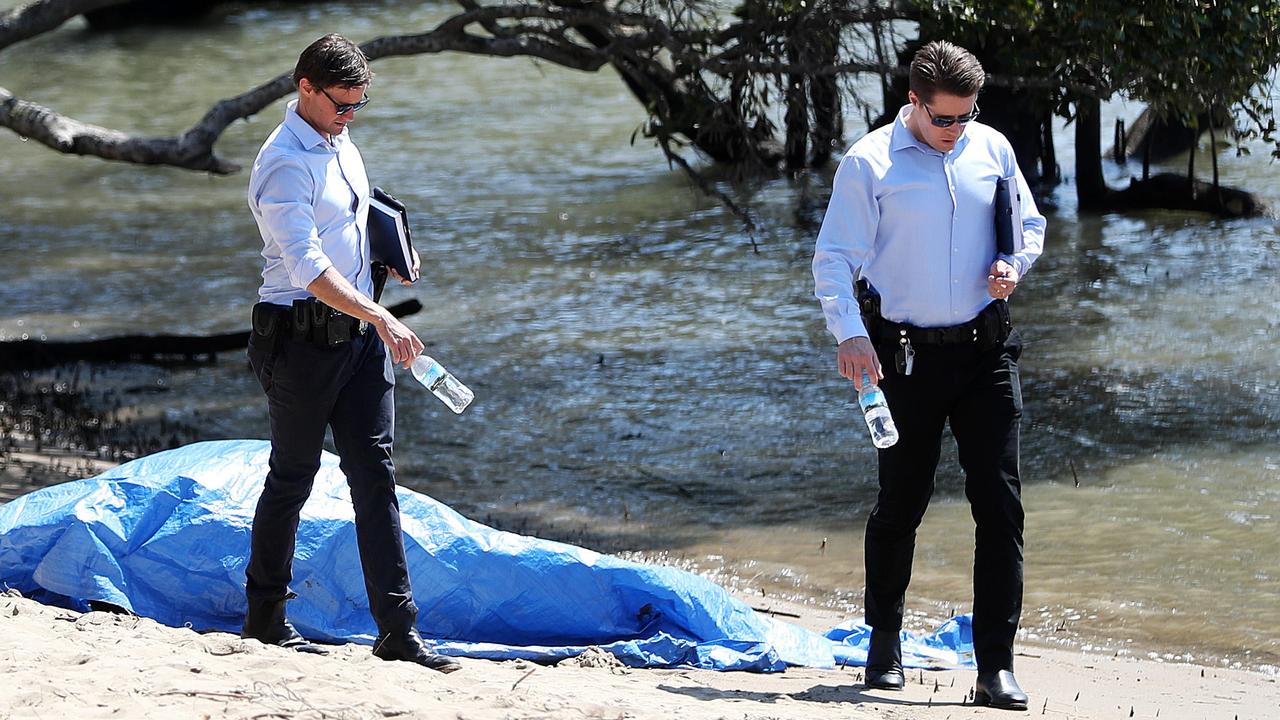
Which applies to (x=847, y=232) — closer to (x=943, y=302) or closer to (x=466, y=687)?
(x=943, y=302)

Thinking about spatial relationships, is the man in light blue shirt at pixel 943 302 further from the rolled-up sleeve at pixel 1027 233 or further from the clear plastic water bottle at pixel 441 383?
the clear plastic water bottle at pixel 441 383

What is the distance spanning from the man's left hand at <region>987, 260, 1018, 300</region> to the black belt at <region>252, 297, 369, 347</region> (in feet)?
5.79

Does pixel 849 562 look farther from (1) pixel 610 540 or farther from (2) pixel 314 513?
(2) pixel 314 513

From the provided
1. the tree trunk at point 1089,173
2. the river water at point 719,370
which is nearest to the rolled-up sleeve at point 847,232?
the river water at point 719,370

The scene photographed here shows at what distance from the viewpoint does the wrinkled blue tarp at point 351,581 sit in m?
5.18

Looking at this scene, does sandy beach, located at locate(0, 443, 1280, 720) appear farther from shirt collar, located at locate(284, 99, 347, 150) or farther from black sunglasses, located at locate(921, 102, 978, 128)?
black sunglasses, located at locate(921, 102, 978, 128)

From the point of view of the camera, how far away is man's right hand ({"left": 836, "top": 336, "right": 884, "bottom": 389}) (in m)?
4.44

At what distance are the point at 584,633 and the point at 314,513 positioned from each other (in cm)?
98

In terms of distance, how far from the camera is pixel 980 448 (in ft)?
Result: 15.4

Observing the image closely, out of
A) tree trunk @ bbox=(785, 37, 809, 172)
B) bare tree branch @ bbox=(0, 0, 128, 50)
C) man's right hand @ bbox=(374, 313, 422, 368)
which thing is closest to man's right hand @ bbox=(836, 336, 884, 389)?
man's right hand @ bbox=(374, 313, 422, 368)

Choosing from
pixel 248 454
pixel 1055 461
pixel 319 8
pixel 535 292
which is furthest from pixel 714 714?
pixel 319 8

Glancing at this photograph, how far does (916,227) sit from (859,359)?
0.46 metres

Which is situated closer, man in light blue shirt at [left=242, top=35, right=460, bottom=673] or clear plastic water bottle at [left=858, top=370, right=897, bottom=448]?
man in light blue shirt at [left=242, top=35, right=460, bottom=673]

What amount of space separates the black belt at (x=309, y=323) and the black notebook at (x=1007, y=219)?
182 cm
